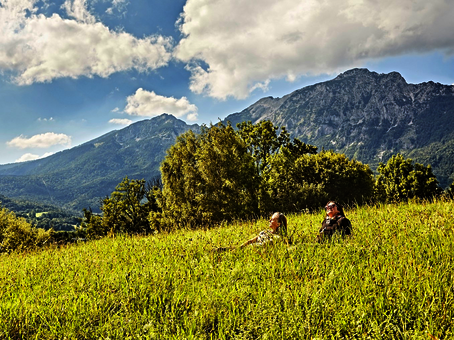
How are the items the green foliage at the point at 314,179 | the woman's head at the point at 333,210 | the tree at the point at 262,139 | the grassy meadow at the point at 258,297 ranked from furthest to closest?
1. the tree at the point at 262,139
2. the green foliage at the point at 314,179
3. the woman's head at the point at 333,210
4. the grassy meadow at the point at 258,297

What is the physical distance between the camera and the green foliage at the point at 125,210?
47.8m

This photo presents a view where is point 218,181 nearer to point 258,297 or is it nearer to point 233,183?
point 233,183

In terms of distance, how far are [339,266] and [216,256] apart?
2.55 meters

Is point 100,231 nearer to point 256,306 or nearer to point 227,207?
point 227,207

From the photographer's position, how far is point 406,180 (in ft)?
180

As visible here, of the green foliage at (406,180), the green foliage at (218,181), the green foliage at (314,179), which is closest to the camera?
the green foliage at (218,181)

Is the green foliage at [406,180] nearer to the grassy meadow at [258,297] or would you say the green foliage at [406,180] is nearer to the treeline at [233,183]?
the treeline at [233,183]

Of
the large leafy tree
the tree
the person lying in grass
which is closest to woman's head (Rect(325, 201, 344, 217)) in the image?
the person lying in grass

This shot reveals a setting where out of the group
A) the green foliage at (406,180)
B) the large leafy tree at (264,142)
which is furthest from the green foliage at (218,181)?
the green foliage at (406,180)

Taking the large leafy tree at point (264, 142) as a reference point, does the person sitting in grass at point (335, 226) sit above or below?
below

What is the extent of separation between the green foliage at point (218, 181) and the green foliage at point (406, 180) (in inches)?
1521

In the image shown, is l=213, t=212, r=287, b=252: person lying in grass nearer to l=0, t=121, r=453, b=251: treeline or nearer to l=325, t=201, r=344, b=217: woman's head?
l=325, t=201, r=344, b=217: woman's head

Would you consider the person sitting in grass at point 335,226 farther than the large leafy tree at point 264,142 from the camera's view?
No

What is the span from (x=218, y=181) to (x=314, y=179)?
779 inches
